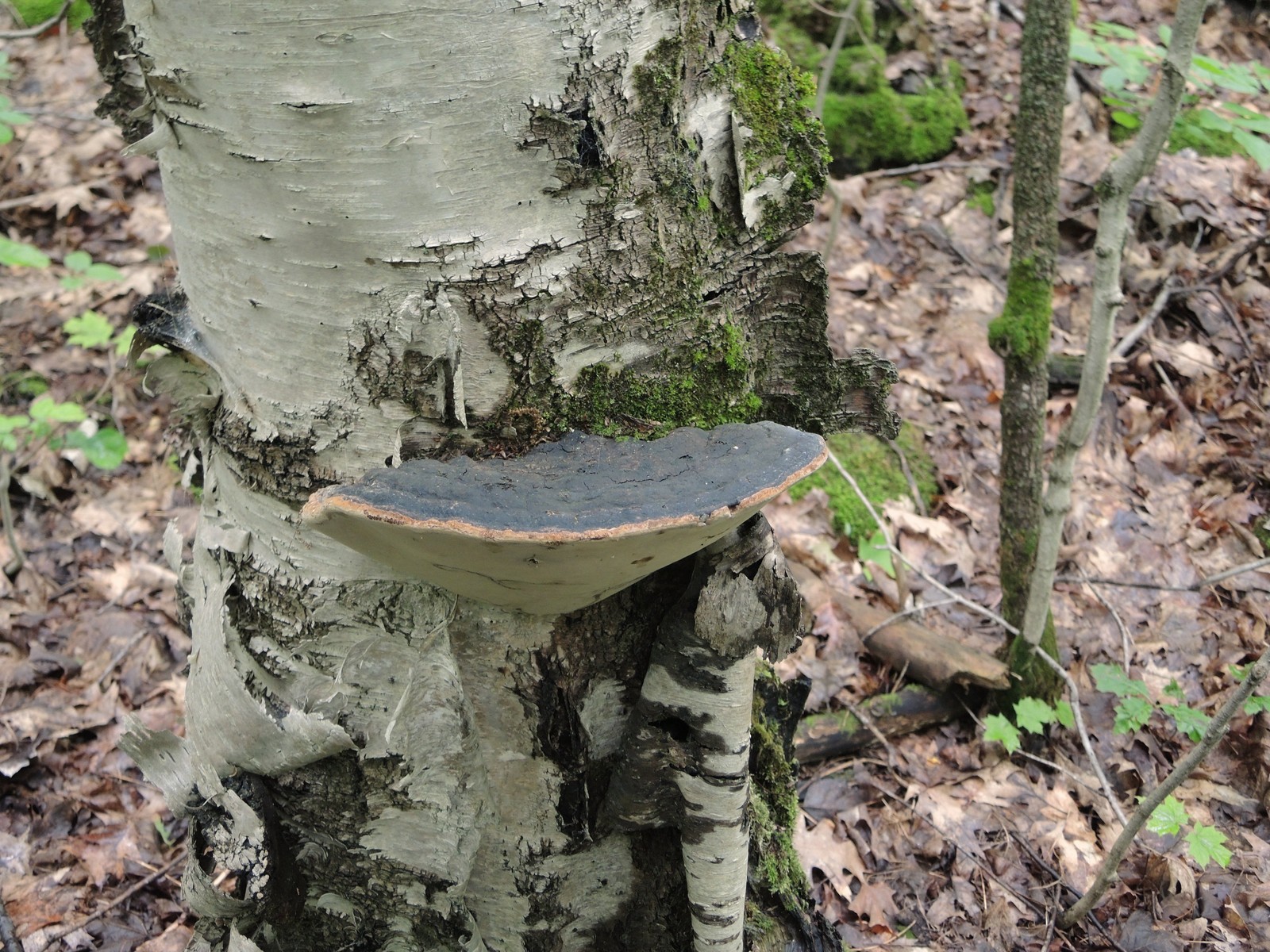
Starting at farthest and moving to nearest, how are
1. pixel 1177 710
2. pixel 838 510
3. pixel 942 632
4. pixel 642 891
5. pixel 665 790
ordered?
pixel 838 510, pixel 942 632, pixel 1177 710, pixel 642 891, pixel 665 790

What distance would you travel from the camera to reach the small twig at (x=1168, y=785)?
217 centimetres

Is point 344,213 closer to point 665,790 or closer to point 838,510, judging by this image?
point 665,790

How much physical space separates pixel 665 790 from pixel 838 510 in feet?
8.99

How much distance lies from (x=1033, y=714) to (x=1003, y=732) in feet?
0.47

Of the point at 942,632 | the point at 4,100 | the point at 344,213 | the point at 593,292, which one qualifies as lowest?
the point at 942,632

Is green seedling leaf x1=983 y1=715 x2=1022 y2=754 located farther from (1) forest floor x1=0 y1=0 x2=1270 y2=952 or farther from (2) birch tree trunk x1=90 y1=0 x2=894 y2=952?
(2) birch tree trunk x1=90 y1=0 x2=894 y2=952

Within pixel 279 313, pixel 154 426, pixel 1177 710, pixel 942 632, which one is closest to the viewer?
pixel 279 313

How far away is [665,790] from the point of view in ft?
5.49

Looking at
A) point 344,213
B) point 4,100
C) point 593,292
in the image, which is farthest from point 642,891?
point 4,100

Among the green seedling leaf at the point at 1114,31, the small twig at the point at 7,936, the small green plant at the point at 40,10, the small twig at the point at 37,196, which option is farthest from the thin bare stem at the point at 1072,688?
the small green plant at the point at 40,10

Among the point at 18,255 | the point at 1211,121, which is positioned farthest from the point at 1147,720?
the point at 18,255

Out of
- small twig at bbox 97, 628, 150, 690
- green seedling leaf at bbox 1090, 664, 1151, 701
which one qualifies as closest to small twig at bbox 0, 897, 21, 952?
small twig at bbox 97, 628, 150, 690

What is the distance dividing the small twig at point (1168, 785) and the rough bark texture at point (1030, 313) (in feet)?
2.94

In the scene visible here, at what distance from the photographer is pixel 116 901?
8.53 ft
